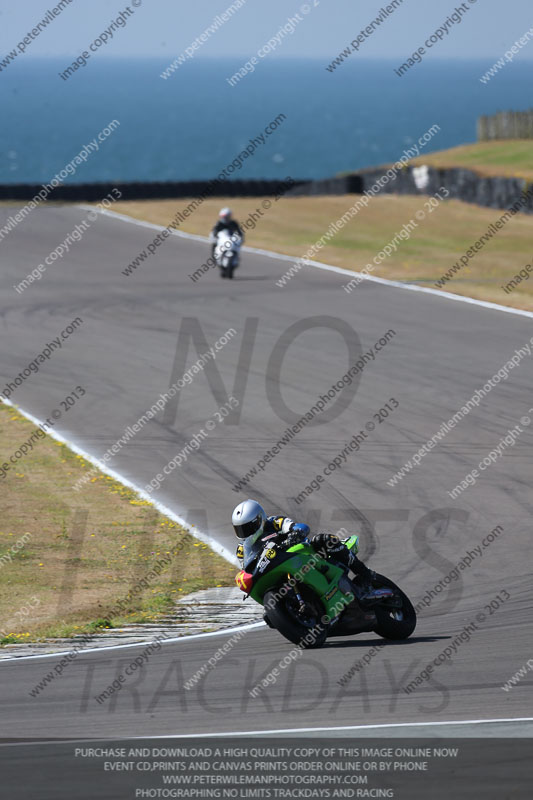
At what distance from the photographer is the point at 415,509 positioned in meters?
13.9

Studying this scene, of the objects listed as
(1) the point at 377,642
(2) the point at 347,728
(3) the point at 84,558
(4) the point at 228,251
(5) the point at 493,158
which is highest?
(5) the point at 493,158

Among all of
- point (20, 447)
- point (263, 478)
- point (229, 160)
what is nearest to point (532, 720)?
point (263, 478)

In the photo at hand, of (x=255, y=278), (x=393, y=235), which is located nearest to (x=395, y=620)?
(x=255, y=278)

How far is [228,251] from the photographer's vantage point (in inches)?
1203

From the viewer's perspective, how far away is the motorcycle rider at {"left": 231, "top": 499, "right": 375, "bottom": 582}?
996 cm

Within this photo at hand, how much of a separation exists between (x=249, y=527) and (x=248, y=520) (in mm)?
65

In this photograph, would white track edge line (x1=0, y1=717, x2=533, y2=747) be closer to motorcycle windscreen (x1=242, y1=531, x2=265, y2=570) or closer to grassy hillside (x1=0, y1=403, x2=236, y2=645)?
motorcycle windscreen (x1=242, y1=531, x2=265, y2=570)

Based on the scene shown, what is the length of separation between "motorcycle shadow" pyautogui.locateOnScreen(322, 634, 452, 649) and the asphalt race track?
3 cm

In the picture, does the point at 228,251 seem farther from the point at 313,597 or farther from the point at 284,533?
the point at 313,597

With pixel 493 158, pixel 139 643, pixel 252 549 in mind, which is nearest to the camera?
pixel 252 549

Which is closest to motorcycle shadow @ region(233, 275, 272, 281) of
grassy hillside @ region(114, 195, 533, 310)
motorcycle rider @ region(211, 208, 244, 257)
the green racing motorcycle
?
grassy hillside @ region(114, 195, 533, 310)

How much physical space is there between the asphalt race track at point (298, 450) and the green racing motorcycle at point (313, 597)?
177 millimetres

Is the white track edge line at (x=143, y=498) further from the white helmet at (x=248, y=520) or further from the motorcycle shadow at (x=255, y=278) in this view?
the motorcycle shadow at (x=255, y=278)

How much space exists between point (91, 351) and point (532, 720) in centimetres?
1658
